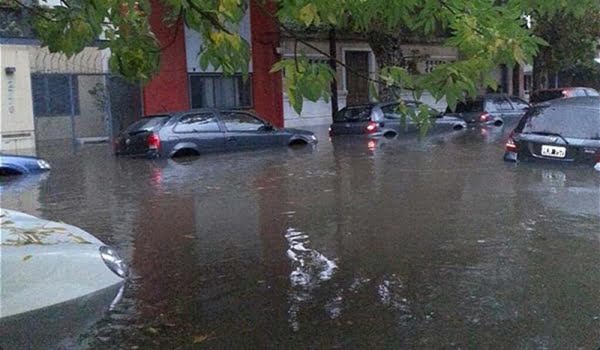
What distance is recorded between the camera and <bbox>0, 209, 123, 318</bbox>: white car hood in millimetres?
5297

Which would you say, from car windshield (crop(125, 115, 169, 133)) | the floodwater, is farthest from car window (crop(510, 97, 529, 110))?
car windshield (crop(125, 115, 169, 133))

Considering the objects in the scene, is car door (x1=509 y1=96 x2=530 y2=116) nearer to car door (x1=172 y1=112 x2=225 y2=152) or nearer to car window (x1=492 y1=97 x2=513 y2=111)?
car window (x1=492 y1=97 x2=513 y2=111)

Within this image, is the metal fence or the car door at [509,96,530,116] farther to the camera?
the car door at [509,96,530,116]

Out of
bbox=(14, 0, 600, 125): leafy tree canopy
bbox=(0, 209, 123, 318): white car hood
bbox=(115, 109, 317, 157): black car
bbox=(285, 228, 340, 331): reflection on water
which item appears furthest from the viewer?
bbox=(115, 109, 317, 157): black car

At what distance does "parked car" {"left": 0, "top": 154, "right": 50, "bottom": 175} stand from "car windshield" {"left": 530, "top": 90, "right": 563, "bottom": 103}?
20114 mm

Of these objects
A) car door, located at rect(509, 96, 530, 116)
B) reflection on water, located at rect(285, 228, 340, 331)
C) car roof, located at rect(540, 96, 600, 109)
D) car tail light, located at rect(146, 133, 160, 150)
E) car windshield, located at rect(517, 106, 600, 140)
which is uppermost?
car roof, located at rect(540, 96, 600, 109)

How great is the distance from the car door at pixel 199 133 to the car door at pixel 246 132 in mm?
230

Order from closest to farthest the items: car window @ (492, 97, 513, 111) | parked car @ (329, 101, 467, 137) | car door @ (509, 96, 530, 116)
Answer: parked car @ (329, 101, 467, 137) < car window @ (492, 97, 513, 111) < car door @ (509, 96, 530, 116)

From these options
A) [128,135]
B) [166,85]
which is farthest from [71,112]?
[128,135]

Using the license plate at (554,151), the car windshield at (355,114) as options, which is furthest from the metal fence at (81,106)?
the license plate at (554,151)

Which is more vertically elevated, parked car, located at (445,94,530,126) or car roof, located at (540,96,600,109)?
car roof, located at (540,96,600,109)

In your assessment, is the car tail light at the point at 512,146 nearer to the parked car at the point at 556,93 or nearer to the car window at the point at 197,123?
the car window at the point at 197,123

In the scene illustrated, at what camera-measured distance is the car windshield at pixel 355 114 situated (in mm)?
23317

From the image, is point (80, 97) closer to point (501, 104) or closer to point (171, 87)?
point (171, 87)
